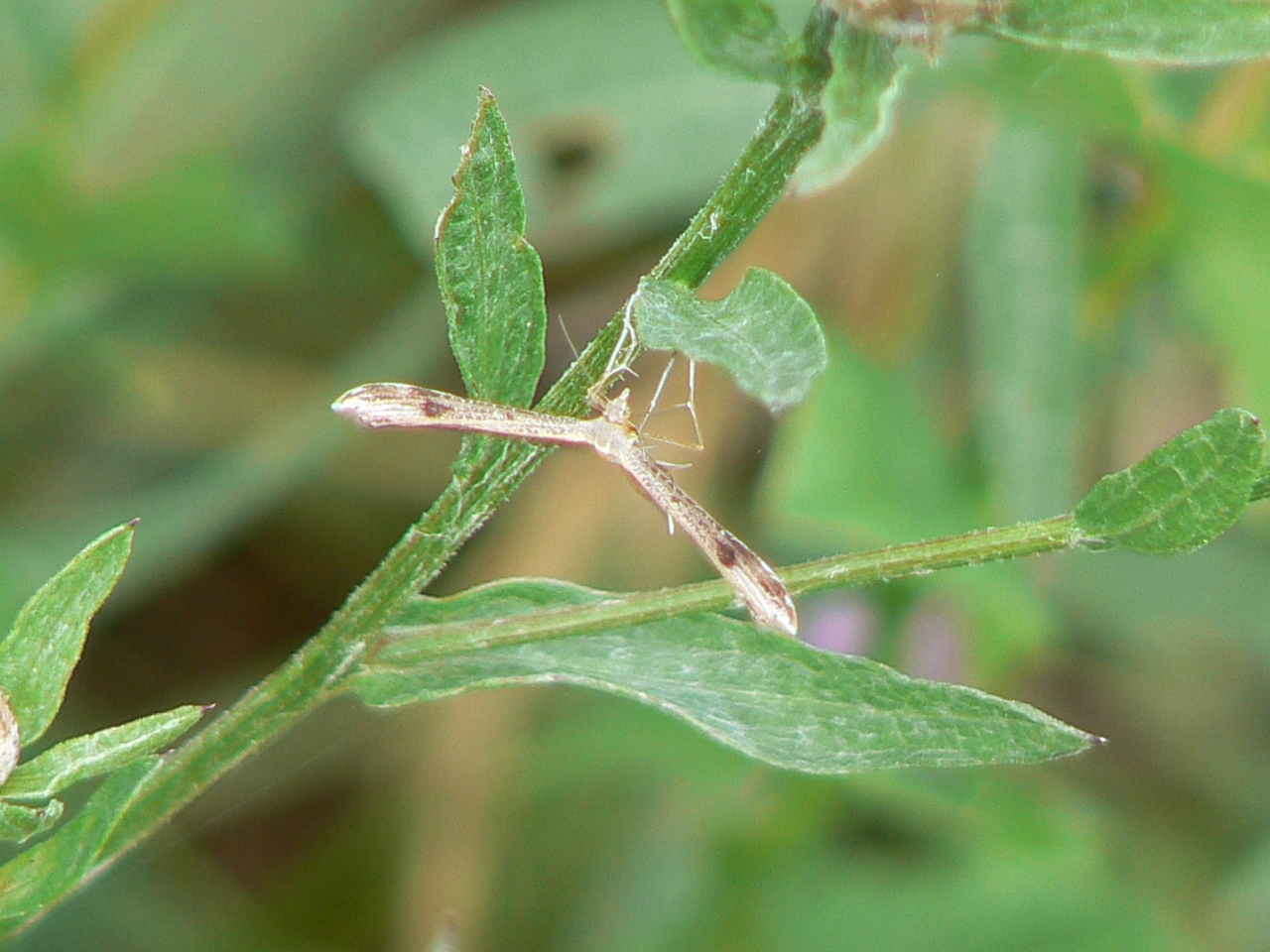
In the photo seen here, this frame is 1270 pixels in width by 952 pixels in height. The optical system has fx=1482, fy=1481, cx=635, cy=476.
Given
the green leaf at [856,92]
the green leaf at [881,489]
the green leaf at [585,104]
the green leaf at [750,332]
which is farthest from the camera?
the green leaf at [585,104]

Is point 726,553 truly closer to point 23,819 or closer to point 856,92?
point 856,92

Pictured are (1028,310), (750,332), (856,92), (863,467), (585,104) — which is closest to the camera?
(750,332)

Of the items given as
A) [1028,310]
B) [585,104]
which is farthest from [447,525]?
[585,104]

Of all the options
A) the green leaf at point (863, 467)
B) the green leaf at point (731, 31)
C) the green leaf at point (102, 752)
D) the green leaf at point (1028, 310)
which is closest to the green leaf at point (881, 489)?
the green leaf at point (863, 467)

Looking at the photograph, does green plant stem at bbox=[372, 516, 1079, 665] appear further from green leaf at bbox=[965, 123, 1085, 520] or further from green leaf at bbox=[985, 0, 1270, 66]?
green leaf at bbox=[965, 123, 1085, 520]

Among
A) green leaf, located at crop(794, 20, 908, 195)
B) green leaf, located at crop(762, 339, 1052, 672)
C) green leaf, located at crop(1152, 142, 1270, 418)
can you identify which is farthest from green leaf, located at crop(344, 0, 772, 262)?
green leaf, located at crop(794, 20, 908, 195)

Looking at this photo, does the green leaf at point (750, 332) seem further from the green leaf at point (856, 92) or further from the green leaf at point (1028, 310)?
the green leaf at point (1028, 310)
